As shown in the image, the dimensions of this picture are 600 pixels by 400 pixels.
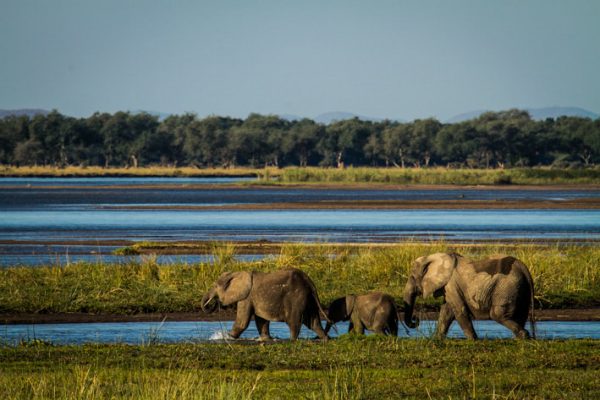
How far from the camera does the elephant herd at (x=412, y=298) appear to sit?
56.7ft

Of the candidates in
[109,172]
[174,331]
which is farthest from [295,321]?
[109,172]

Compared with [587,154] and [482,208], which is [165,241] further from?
[587,154]

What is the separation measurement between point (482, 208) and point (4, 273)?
153 ft

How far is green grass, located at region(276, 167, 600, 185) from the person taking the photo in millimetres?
108875

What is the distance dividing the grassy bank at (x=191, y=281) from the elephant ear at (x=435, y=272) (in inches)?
167

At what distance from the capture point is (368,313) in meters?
18.0

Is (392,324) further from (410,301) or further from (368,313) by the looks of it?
(410,301)

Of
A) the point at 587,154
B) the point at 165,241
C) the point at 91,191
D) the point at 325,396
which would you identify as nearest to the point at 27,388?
the point at 325,396

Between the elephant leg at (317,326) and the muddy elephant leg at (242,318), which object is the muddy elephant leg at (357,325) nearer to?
the elephant leg at (317,326)

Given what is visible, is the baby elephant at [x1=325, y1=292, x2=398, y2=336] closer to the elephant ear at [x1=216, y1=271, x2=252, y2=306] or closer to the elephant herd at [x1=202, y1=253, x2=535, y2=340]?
the elephant herd at [x1=202, y1=253, x2=535, y2=340]

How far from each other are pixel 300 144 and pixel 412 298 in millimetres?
153121

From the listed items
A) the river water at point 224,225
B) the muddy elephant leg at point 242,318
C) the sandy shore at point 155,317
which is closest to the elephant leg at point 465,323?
the muddy elephant leg at point 242,318

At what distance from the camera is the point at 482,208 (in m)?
67.8

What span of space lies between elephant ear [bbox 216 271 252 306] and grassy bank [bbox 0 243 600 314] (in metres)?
3.75
